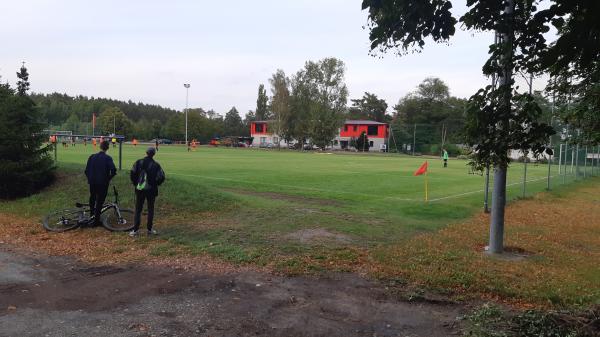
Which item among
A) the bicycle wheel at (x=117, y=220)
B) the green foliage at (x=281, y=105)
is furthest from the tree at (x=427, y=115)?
the bicycle wheel at (x=117, y=220)

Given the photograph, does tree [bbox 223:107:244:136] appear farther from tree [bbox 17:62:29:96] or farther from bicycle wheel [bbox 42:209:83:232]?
bicycle wheel [bbox 42:209:83:232]

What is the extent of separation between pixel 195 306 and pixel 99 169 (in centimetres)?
561

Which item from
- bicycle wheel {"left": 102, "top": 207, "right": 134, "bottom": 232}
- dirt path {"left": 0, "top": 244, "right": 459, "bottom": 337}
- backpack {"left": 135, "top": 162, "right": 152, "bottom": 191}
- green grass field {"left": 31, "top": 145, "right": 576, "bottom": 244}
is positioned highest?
backpack {"left": 135, "top": 162, "right": 152, "bottom": 191}

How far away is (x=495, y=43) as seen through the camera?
4781 mm

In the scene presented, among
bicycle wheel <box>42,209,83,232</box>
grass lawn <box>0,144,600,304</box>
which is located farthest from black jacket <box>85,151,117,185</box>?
grass lawn <box>0,144,600,304</box>

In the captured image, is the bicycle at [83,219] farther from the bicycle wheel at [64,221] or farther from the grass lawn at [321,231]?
the grass lawn at [321,231]

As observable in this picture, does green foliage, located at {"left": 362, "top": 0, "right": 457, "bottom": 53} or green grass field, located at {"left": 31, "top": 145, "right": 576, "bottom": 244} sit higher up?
green foliage, located at {"left": 362, "top": 0, "right": 457, "bottom": 53}

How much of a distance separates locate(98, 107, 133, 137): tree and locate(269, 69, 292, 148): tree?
36.0 m

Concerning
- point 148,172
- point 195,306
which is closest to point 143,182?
point 148,172

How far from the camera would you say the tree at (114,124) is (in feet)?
356

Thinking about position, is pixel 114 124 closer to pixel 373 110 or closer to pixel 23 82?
pixel 373 110

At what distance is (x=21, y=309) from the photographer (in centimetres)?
564

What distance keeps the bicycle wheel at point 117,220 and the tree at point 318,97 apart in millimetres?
82409

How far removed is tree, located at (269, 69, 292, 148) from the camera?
3839 inches
